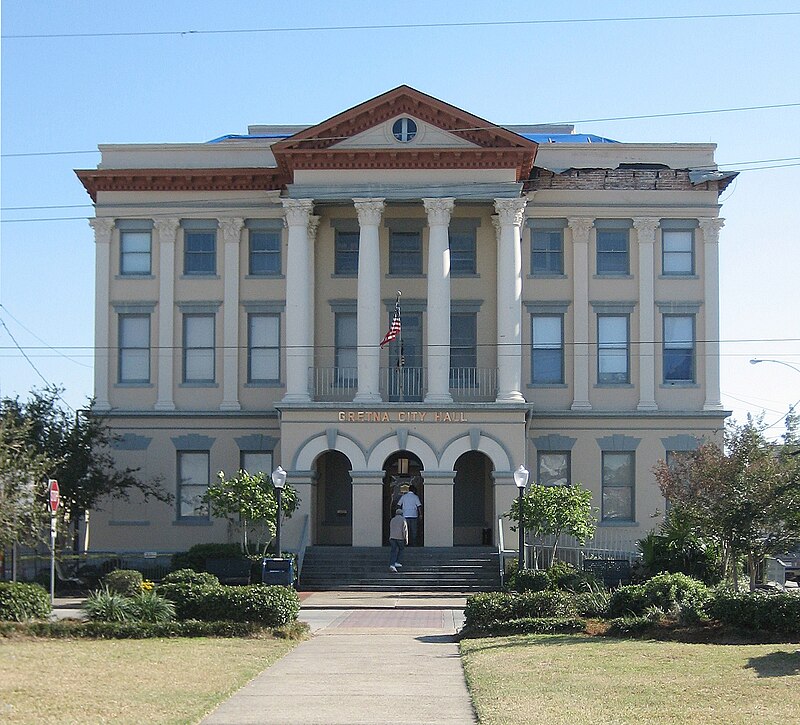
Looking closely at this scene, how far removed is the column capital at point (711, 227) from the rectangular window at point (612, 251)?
2362 millimetres

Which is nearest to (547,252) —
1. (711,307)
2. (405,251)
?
(405,251)

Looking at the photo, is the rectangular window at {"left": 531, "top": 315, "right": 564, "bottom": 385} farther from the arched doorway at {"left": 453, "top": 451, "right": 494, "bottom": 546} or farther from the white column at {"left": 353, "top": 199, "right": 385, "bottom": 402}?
the white column at {"left": 353, "top": 199, "right": 385, "bottom": 402}

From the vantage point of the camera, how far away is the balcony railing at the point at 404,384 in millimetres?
40122

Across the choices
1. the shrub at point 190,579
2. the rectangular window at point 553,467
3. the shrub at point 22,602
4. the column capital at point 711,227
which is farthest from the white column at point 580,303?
the shrub at point 22,602

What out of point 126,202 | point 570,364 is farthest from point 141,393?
point 570,364

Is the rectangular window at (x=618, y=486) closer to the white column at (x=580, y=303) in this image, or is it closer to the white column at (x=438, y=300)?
the white column at (x=580, y=303)

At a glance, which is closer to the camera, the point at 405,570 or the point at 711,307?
the point at 405,570

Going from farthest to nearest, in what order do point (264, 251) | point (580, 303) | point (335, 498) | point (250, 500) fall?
point (264, 251), point (580, 303), point (335, 498), point (250, 500)

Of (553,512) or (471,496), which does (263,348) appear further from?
(553,512)

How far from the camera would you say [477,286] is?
41.2 meters

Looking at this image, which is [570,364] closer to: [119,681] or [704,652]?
[704,652]

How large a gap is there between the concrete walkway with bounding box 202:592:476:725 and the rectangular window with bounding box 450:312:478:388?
14643 millimetres

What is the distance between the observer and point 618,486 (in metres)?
41.0

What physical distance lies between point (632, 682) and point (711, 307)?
27472 mm
